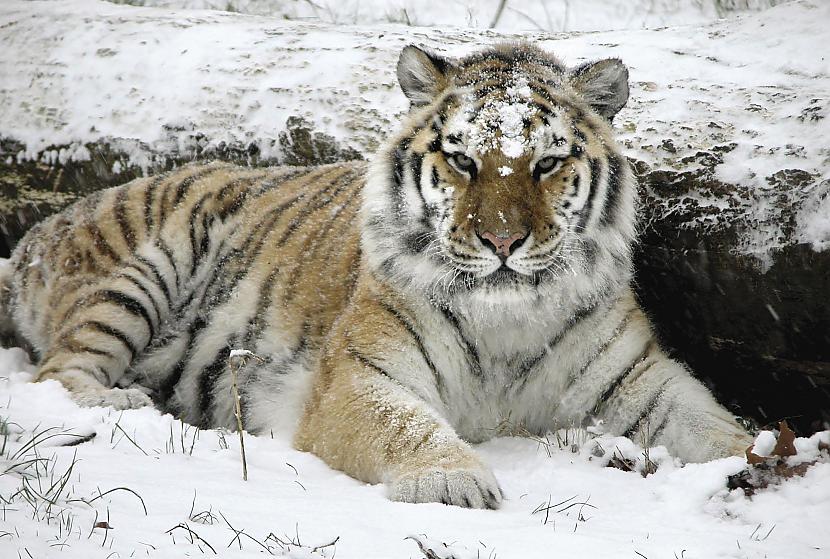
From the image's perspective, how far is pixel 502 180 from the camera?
324 cm

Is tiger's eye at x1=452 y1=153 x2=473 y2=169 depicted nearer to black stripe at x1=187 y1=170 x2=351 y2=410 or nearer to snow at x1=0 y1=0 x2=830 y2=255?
snow at x1=0 y1=0 x2=830 y2=255

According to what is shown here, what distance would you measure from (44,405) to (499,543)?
205 centimetres

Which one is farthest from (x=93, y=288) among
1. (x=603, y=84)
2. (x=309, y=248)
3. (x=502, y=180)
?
(x=603, y=84)

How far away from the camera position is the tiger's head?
321cm

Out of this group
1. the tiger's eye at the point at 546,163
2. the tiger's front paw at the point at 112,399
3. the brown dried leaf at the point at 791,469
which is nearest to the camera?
the brown dried leaf at the point at 791,469

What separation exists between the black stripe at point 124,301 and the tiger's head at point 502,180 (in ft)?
4.67

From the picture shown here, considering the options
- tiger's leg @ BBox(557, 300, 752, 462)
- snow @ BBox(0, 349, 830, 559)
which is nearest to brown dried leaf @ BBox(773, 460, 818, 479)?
snow @ BBox(0, 349, 830, 559)

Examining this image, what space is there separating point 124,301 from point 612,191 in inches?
97.6

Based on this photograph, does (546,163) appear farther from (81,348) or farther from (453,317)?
(81,348)

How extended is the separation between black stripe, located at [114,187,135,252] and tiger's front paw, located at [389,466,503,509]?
2558 millimetres

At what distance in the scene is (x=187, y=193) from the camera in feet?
15.8

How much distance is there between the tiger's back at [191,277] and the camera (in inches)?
168

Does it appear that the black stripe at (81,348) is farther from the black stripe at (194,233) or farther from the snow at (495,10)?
the snow at (495,10)

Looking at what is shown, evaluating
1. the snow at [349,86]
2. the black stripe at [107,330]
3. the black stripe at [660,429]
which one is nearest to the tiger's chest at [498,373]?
the black stripe at [660,429]
